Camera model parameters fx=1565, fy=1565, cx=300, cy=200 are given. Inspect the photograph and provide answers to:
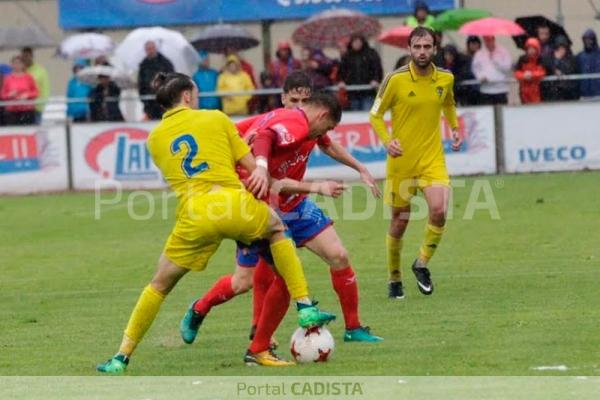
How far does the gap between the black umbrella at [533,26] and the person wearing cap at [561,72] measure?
0.97m

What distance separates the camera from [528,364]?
9.43 m

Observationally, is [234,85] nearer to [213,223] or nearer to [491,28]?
[491,28]

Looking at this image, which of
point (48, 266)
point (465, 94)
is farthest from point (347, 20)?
point (48, 266)

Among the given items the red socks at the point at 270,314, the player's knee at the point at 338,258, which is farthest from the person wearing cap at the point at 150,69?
the red socks at the point at 270,314

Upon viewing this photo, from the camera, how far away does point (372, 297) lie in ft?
43.7

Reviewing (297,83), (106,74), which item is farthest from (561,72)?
(297,83)

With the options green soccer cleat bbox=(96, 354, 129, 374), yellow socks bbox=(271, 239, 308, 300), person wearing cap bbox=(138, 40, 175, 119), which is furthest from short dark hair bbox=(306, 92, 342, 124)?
person wearing cap bbox=(138, 40, 175, 119)

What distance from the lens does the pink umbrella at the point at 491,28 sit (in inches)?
961

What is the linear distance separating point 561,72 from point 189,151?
16.0 meters

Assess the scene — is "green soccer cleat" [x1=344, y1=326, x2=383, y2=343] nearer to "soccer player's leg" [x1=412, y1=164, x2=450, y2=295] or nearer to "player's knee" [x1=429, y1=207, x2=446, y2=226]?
"soccer player's leg" [x1=412, y1=164, x2=450, y2=295]

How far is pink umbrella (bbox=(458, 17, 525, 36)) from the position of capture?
80.1 feet

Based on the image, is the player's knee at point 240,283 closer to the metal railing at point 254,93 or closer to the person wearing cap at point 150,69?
the metal railing at point 254,93

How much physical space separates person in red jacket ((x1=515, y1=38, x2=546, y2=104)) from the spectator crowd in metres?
0.02

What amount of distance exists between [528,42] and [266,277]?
47.1 ft
